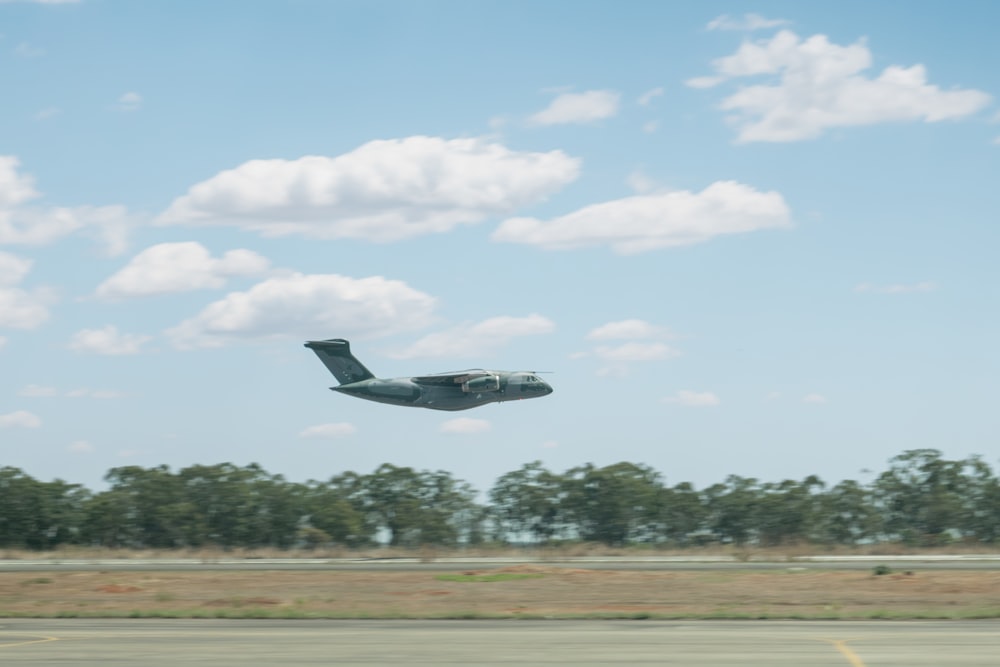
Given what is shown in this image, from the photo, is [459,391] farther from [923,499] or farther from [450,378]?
[923,499]

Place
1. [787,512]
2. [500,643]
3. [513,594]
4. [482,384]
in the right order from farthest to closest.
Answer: [787,512] → [482,384] → [513,594] → [500,643]

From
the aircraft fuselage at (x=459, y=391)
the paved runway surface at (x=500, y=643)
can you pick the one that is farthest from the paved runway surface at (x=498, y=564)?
the paved runway surface at (x=500, y=643)

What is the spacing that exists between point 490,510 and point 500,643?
53118mm

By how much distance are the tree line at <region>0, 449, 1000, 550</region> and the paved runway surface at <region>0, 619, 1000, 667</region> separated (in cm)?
4360

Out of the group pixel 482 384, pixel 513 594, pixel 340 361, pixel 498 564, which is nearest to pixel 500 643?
pixel 513 594

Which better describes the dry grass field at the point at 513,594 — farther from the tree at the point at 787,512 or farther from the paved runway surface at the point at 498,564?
the tree at the point at 787,512

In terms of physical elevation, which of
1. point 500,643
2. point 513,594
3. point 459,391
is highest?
point 459,391

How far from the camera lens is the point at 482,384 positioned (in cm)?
5816

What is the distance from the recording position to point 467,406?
59.4 metres

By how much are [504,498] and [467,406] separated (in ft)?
59.3

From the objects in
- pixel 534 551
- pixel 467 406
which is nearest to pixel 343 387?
pixel 467 406

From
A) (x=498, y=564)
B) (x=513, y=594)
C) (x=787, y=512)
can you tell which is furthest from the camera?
(x=787, y=512)

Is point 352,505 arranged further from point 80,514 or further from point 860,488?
point 860,488

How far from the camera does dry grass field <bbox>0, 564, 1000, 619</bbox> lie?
3058 centimetres
